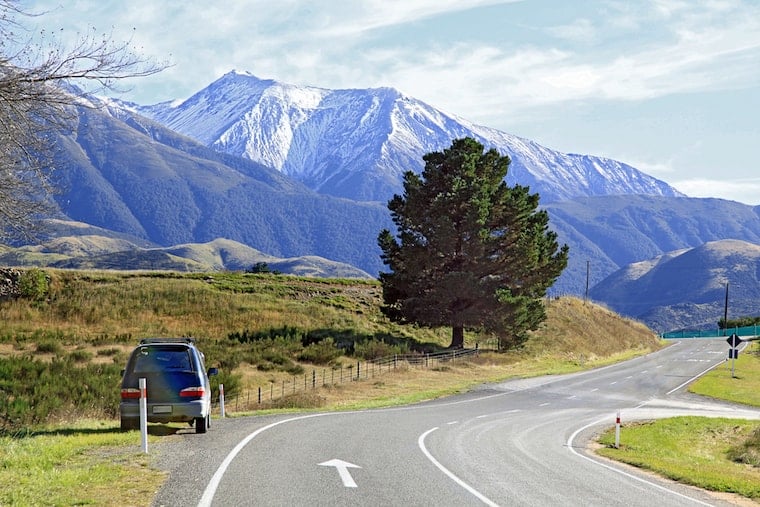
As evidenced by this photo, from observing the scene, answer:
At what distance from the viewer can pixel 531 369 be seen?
54.4m

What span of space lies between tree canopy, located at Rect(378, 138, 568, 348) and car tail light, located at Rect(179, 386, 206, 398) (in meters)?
34.9

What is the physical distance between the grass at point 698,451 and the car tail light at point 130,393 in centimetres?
1084

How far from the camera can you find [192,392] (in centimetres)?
1602

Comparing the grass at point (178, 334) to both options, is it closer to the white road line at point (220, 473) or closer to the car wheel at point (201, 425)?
the white road line at point (220, 473)

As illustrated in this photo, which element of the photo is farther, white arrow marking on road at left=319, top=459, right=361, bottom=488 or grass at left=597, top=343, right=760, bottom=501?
grass at left=597, top=343, right=760, bottom=501

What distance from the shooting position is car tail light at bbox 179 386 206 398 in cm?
1596

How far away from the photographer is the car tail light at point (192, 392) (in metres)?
16.0

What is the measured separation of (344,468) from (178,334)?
132 feet

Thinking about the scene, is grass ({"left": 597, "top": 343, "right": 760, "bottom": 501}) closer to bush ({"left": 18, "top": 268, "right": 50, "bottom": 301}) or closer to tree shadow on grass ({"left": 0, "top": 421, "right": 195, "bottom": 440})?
tree shadow on grass ({"left": 0, "top": 421, "right": 195, "bottom": 440})

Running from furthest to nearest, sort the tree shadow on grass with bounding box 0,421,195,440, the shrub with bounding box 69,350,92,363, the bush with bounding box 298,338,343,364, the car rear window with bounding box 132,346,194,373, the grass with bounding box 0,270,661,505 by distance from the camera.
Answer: the bush with bounding box 298,338,343,364, the shrub with bounding box 69,350,92,363, the car rear window with bounding box 132,346,194,373, the tree shadow on grass with bounding box 0,421,195,440, the grass with bounding box 0,270,661,505

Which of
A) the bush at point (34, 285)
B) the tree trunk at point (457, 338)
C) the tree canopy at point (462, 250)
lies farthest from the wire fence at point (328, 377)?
the bush at point (34, 285)

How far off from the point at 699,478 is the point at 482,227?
3702 cm

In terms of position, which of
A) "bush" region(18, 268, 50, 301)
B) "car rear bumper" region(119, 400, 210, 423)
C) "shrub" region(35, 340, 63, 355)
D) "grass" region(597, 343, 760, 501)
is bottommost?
"grass" region(597, 343, 760, 501)

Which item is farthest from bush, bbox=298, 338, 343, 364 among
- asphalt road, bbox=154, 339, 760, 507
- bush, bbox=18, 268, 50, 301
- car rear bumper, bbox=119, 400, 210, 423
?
car rear bumper, bbox=119, 400, 210, 423
